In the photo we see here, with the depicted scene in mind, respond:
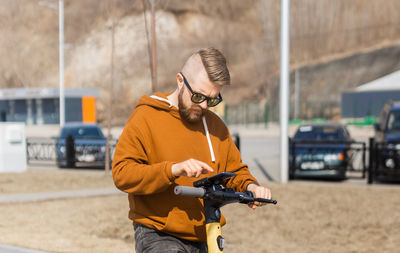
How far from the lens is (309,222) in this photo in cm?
873

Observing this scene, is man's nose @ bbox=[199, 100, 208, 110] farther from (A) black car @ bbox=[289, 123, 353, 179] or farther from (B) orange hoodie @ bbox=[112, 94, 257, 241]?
(A) black car @ bbox=[289, 123, 353, 179]

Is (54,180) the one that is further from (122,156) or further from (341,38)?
(341,38)

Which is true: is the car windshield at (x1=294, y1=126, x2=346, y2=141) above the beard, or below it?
below

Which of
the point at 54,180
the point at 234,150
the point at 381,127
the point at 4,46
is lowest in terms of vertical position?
the point at 54,180

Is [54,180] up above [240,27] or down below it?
below

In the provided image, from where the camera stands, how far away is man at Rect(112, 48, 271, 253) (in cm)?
272

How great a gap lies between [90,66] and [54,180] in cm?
6742

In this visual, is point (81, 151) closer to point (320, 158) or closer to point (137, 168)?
point (320, 158)

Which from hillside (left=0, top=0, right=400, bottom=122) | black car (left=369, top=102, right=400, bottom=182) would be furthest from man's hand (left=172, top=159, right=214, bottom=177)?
hillside (left=0, top=0, right=400, bottom=122)

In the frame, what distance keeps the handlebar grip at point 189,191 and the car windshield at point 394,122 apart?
13.0 metres

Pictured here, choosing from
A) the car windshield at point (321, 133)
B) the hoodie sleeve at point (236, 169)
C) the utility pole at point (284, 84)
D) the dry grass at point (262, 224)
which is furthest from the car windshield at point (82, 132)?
the hoodie sleeve at point (236, 169)

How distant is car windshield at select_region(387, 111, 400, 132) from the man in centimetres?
1260

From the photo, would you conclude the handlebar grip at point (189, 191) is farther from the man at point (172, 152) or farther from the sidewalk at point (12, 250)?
the sidewalk at point (12, 250)

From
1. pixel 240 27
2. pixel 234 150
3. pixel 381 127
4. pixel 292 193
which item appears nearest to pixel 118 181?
pixel 234 150
